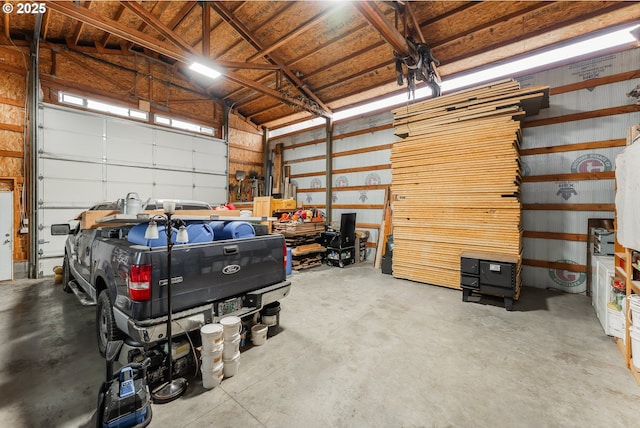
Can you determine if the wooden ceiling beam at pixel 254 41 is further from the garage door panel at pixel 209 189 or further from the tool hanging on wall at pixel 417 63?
the garage door panel at pixel 209 189

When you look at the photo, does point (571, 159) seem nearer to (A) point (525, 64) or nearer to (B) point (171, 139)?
(A) point (525, 64)

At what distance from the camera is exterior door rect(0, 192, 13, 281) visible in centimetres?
588

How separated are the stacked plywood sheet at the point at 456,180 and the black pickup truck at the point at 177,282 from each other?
142 inches

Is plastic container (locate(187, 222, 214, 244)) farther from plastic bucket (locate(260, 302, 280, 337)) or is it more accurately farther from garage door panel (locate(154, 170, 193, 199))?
garage door panel (locate(154, 170, 193, 199))

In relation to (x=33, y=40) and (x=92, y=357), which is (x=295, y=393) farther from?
(x=33, y=40)

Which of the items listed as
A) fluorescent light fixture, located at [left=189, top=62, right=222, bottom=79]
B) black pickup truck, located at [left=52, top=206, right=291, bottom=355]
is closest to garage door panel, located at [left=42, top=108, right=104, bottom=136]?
fluorescent light fixture, located at [left=189, top=62, right=222, bottom=79]

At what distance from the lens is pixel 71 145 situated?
22.0 feet

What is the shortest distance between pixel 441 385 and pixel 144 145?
929cm

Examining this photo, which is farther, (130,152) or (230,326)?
(130,152)

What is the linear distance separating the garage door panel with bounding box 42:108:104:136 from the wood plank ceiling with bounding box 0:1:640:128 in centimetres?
178

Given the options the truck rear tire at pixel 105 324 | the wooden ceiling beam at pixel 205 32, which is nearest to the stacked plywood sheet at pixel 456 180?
the wooden ceiling beam at pixel 205 32

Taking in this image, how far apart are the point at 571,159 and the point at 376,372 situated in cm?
591

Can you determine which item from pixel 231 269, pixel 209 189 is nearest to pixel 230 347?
pixel 231 269

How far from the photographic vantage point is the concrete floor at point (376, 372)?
206cm
